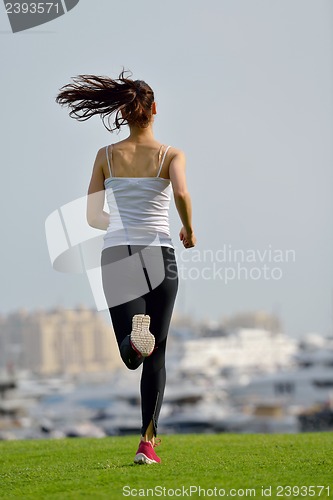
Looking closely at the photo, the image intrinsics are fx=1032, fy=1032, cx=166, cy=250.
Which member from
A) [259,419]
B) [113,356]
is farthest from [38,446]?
[113,356]

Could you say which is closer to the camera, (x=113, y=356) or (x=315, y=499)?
(x=315, y=499)

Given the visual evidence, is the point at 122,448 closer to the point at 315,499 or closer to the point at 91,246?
the point at 91,246

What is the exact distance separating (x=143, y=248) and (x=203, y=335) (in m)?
100

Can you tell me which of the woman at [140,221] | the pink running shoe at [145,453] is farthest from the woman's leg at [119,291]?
the pink running shoe at [145,453]

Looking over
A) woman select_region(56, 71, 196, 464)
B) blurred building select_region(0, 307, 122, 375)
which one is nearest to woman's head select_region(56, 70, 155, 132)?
woman select_region(56, 71, 196, 464)

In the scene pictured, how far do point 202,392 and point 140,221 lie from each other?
65.7m

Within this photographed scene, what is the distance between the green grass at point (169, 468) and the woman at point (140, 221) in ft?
1.47

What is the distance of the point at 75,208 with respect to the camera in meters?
6.37

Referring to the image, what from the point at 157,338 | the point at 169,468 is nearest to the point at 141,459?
the point at 169,468

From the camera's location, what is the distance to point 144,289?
5.96m

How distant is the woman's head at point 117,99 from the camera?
6055 mm

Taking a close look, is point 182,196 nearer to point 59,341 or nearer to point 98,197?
point 98,197

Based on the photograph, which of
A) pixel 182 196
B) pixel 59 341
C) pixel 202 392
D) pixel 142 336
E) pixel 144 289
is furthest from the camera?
pixel 59 341

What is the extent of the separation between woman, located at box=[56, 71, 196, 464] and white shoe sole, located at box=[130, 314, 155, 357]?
0.03 meters
